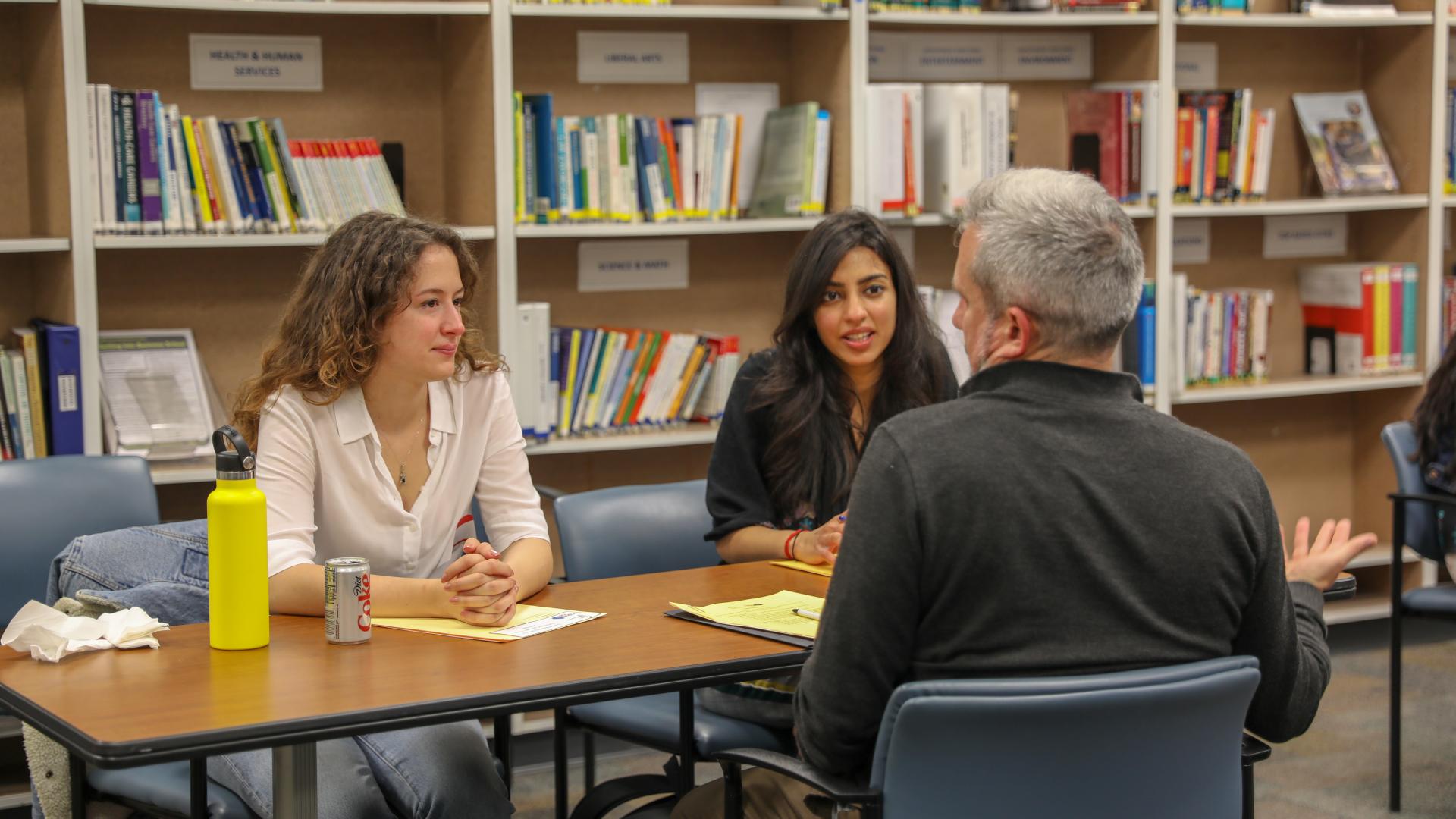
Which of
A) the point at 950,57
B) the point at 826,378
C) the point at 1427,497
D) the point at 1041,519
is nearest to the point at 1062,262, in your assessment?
the point at 1041,519

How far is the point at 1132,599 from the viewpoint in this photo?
1.50 m

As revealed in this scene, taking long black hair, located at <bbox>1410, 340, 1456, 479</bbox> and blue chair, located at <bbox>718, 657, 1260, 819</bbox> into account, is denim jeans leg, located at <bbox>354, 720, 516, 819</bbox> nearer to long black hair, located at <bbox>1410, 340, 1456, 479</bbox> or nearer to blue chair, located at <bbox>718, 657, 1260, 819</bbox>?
blue chair, located at <bbox>718, 657, 1260, 819</bbox>

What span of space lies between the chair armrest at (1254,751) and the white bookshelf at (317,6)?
2.53 meters

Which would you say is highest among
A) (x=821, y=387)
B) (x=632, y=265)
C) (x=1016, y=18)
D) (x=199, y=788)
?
(x=1016, y=18)

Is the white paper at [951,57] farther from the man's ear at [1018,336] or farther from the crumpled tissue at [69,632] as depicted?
the crumpled tissue at [69,632]

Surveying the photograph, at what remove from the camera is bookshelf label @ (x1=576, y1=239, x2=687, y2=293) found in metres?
4.05

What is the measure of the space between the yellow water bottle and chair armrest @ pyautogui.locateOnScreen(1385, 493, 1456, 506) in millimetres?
2507

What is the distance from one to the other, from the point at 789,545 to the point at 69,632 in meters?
1.14

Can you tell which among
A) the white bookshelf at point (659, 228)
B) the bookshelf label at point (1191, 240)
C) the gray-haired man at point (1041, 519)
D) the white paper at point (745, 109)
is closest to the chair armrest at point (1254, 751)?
the gray-haired man at point (1041, 519)

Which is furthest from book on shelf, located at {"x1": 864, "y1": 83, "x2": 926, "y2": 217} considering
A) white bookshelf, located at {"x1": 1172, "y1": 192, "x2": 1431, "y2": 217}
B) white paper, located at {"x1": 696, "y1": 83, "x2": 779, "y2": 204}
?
white bookshelf, located at {"x1": 1172, "y1": 192, "x2": 1431, "y2": 217}

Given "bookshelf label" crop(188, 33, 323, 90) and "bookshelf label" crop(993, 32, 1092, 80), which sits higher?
"bookshelf label" crop(993, 32, 1092, 80)

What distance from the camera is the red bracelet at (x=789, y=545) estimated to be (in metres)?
2.50

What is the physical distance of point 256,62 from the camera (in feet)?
12.1

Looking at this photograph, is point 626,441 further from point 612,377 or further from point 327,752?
point 327,752
